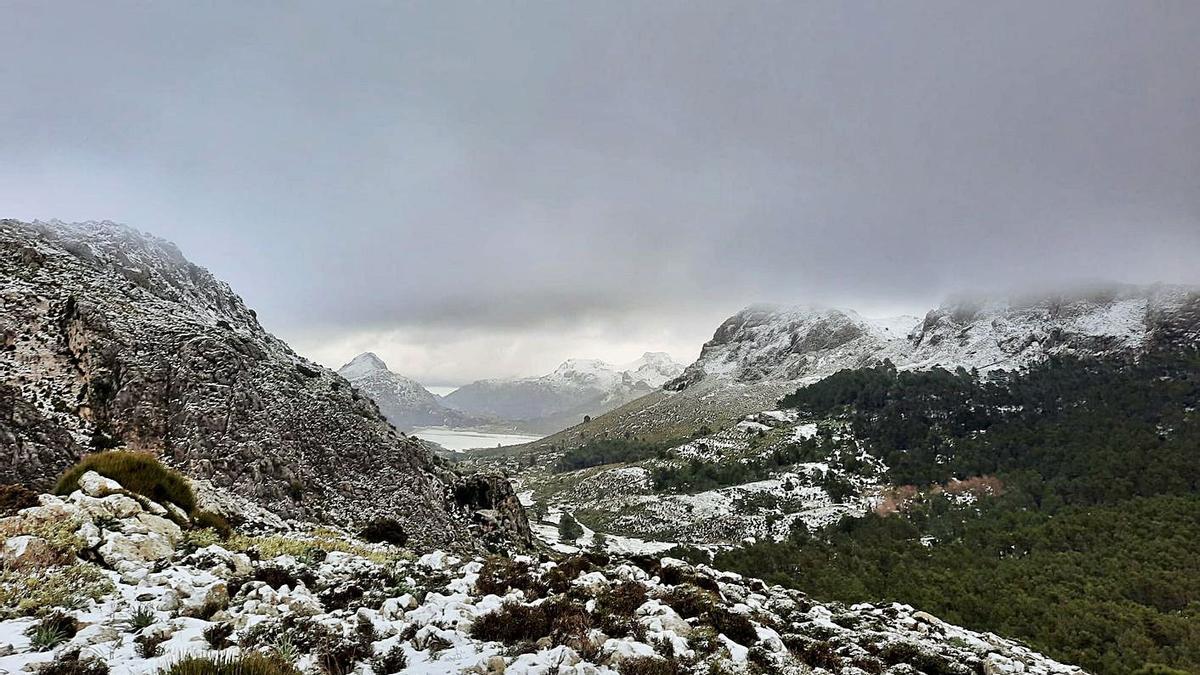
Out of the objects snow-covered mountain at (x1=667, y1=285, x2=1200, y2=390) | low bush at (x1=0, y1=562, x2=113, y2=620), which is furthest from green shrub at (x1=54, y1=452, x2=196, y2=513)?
snow-covered mountain at (x1=667, y1=285, x2=1200, y2=390)

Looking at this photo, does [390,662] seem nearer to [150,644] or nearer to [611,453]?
[150,644]

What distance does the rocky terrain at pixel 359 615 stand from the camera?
7.24 meters

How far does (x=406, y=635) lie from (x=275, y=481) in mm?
19972

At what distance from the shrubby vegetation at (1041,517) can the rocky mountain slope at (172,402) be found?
134ft

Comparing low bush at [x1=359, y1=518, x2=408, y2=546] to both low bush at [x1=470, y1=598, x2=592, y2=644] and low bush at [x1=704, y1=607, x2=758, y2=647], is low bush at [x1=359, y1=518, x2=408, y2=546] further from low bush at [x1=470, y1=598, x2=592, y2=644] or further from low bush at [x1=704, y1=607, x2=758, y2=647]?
low bush at [x1=704, y1=607, x2=758, y2=647]

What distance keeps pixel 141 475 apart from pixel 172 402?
12004 millimetres

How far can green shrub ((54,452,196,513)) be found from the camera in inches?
→ 573

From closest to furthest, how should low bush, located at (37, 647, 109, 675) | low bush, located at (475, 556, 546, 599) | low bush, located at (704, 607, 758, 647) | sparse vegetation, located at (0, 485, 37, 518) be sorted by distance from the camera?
low bush, located at (37, 647, 109, 675) < low bush, located at (704, 607, 758, 647) < sparse vegetation, located at (0, 485, 37, 518) < low bush, located at (475, 556, 546, 599)

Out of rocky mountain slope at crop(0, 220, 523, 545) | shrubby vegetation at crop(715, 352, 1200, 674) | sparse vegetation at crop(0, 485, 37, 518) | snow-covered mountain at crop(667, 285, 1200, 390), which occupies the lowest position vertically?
shrubby vegetation at crop(715, 352, 1200, 674)

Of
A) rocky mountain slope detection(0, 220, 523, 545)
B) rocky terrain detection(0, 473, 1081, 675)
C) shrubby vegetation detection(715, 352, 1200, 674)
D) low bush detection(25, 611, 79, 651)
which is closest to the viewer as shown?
low bush detection(25, 611, 79, 651)

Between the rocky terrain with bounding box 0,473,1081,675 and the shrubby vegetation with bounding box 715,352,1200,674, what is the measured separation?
3254 cm

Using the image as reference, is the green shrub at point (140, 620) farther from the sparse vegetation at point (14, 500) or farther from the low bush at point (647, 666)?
the low bush at point (647, 666)

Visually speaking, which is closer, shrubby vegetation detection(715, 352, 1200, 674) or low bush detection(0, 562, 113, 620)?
low bush detection(0, 562, 113, 620)

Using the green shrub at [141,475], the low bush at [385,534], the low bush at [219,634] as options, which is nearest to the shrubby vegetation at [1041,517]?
the low bush at [385,534]
